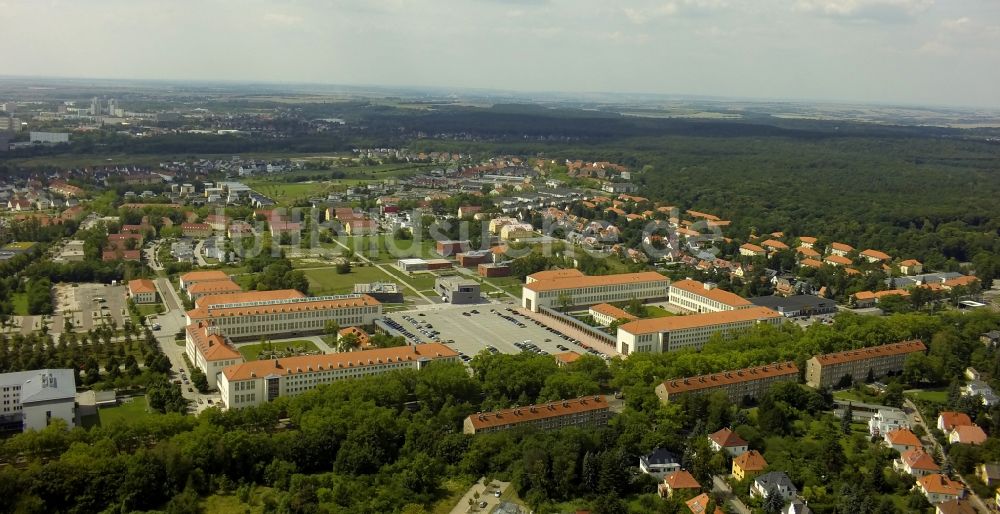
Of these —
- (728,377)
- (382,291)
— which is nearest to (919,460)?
(728,377)

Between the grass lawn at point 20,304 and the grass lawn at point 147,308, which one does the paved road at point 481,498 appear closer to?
Answer: the grass lawn at point 147,308

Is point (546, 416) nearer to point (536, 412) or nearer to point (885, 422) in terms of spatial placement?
point (536, 412)

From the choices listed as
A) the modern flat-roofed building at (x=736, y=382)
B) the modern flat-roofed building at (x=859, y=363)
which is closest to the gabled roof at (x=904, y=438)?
the modern flat-roofed building at (x=736, y=382)

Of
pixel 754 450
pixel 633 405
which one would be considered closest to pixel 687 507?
pixel 754 450

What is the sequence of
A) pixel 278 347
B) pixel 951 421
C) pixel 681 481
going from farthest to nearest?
pixel 278 347
pixel 951 421
pixel 681 481

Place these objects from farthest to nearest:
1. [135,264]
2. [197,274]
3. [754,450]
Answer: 1. [135,264]
2. [197,274]
3. [754,450]

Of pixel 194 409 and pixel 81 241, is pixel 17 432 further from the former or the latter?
pixel 81 241
